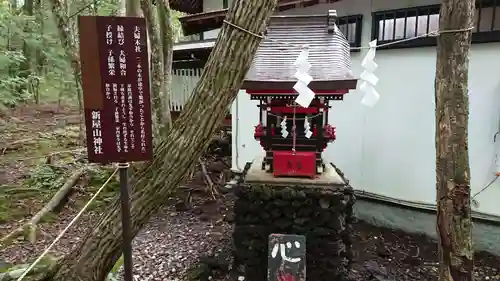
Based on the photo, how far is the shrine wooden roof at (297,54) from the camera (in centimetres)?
475

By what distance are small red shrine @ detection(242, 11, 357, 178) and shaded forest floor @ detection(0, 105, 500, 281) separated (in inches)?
76.2

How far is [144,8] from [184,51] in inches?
95.5

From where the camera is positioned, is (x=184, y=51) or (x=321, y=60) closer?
(x=321, y=60)

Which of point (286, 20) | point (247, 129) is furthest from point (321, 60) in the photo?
point (247, 129)

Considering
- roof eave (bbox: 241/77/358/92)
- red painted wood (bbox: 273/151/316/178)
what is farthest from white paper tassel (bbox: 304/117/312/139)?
roof eave (bbox: 241/77/358/92)

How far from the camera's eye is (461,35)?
376 cm

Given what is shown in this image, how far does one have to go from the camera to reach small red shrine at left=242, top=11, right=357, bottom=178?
498 cm

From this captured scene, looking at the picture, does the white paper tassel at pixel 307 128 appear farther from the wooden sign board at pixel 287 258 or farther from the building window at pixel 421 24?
the building window at pixel 421 24

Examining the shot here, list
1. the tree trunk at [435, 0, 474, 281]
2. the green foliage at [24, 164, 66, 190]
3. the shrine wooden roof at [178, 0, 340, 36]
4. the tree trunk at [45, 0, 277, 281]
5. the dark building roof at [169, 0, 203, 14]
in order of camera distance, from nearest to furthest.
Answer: the tree trunk at [45, 0, 277, 281]
the tree trunk at [435, 0, 474, 281]
the shrine wooden roof at [178, 0, 340, 36]
the green foliage at [24, 164, 66, 190]
the dark building roof at [169, 0, 203, 14]

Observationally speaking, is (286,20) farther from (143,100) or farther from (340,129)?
(143,100)

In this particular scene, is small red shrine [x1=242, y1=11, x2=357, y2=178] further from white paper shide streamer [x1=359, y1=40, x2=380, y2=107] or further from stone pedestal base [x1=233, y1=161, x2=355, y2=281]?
white paper shide streamer [x1=359, y1=40, x2=380, y2=107]

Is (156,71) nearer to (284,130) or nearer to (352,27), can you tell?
(284,130)

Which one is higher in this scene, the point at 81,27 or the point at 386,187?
the point at 81,27

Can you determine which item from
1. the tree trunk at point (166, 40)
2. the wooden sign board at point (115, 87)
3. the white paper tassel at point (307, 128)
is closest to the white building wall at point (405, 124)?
the white paper tassel at point (307, 128)
